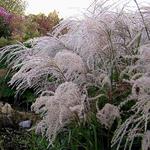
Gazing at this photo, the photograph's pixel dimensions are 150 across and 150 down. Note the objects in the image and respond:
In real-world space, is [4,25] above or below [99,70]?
below

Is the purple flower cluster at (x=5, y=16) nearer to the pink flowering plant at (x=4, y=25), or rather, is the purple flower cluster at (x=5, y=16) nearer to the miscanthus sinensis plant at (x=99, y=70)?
the pink flowering plant at (x=4, y=25)

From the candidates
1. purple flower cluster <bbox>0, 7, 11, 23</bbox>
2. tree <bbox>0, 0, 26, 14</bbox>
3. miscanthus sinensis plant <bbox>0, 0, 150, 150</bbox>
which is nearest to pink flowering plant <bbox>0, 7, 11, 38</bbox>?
purple flower cluster <bbox>0, 7, 11, 23</bbox>

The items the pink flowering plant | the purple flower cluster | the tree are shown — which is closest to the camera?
the pink flowering plant

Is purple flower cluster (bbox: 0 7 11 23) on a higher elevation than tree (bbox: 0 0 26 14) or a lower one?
higher

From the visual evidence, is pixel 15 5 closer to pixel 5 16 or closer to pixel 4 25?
pixel 5 16

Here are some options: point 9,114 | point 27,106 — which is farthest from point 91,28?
point 27,106

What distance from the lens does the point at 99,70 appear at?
3.52 m

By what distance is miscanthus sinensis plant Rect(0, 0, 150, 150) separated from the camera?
308 cm

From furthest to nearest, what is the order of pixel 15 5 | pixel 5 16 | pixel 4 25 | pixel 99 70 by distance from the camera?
pixel 15 5
pixel 5 16
pixel 4 25
pixel 99 70

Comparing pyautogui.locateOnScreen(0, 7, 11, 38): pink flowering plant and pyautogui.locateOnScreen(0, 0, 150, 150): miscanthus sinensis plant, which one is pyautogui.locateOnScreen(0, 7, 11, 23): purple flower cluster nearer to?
pyautogui.locateOnScreen(0, 7, 11, 38): pink flowering plant

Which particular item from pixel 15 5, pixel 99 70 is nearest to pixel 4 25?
pixel 99 70

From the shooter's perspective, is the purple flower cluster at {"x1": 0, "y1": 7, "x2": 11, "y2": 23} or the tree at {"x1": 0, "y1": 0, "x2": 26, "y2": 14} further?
the tree at {"x1": 0, "y1": 0, "x2": 26, "y2": 14}

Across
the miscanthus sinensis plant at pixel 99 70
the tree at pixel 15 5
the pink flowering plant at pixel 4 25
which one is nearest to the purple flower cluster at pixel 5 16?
the pink flowering plant at pixel 4 25

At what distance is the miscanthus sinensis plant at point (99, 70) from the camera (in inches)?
121
